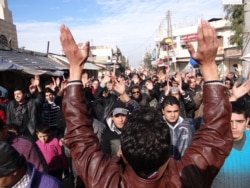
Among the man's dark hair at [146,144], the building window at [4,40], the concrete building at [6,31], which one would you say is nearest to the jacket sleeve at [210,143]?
the man's dark hair at [146,144]

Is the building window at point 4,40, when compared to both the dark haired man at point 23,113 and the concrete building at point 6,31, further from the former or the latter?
the dark haired man at point 23,113

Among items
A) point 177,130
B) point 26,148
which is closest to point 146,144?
point 26,148

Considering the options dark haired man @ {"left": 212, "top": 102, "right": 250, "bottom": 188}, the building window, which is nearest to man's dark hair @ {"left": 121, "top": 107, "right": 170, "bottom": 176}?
dark haired man @ {"left": 212, "top": 102, "right": 250, "bottom": 188}

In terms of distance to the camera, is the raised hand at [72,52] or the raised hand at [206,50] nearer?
the raised hand at [206,50]

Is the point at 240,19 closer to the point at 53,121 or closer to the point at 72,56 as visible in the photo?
the point at 53,121

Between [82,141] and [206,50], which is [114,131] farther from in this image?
[206,50]

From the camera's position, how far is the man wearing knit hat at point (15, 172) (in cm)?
189

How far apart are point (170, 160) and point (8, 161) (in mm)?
1004

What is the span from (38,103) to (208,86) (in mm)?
4975

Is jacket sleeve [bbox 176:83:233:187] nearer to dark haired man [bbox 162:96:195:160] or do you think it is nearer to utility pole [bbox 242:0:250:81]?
dark haired man [bbox 162:96:195:160]

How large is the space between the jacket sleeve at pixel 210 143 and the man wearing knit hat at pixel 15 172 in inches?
40.6

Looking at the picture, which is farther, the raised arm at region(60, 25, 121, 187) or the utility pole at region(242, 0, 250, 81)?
the utility pole at region(242, 0, 250, 81)

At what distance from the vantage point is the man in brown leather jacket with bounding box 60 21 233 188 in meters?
1.32

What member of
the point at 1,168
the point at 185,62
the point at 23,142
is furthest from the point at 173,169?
the point at 185,62
